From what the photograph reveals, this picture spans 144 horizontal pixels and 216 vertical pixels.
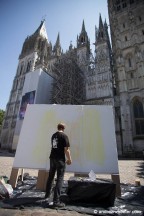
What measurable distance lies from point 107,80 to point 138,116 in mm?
7515

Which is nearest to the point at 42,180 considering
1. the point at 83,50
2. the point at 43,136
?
the point at 43,136

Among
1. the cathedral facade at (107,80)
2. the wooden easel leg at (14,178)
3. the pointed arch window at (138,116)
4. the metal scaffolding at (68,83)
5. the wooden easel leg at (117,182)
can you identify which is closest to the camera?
the wooden easel leg at (117,182)

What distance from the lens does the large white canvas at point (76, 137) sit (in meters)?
4.18

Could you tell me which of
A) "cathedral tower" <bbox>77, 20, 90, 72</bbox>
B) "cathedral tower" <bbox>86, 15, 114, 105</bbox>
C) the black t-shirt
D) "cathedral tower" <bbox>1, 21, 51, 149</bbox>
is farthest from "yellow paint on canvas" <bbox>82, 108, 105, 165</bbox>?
"cathedral tower" <bbox>1, 21, 51, 149</bbox>

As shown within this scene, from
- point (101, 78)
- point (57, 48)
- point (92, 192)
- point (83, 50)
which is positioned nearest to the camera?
point (92, 192)

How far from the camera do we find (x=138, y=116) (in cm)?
2216

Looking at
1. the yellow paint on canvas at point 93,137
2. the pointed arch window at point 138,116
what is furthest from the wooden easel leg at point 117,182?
the pointed arch window at point 138,116

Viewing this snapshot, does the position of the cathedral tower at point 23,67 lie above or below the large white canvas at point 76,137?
above

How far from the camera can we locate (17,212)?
2.42 meters

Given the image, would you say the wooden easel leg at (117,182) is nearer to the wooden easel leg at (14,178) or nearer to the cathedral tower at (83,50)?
the wooden easel leg at (14,178)

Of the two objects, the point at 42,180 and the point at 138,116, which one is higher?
the point at 138,116

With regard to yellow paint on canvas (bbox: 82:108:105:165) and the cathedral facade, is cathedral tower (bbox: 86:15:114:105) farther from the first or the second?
yellow paint on canvas (bbox: 82:108:105:165)

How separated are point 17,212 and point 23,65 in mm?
39206

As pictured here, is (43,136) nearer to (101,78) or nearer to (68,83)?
(68,83)
